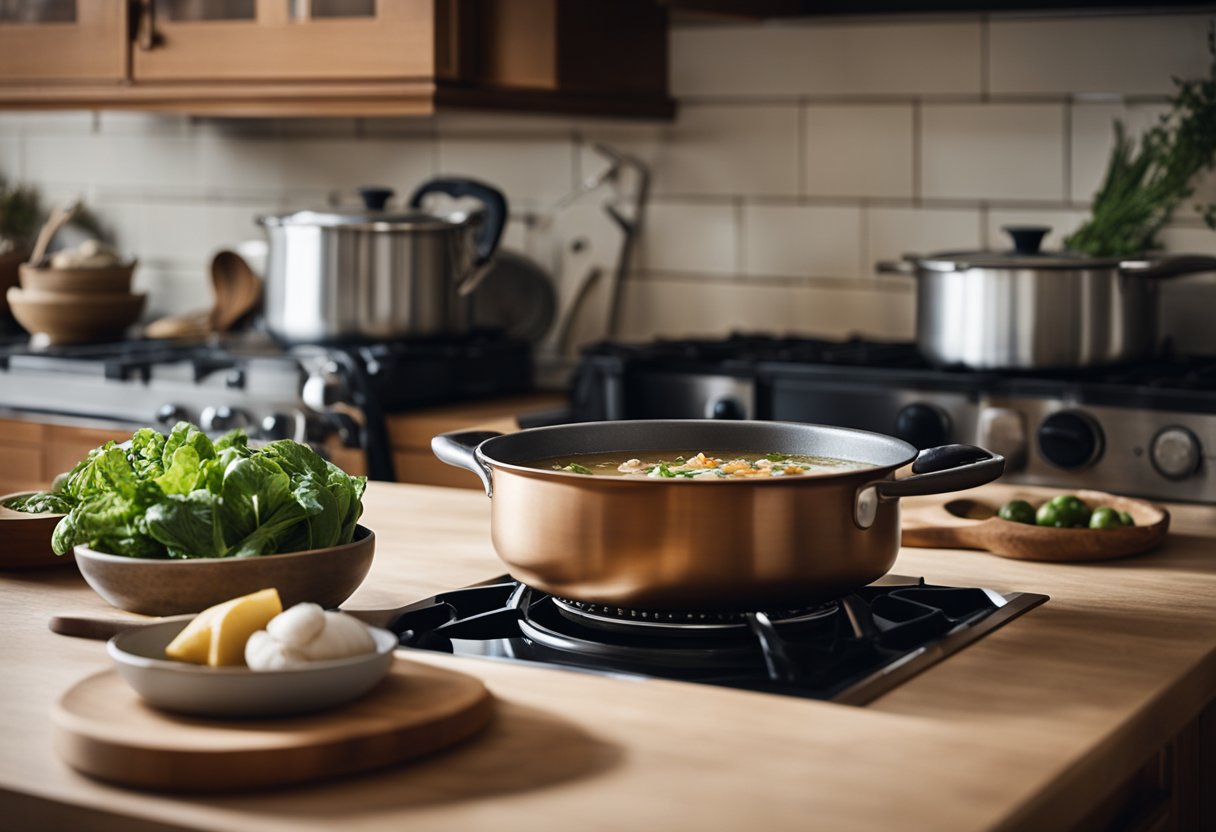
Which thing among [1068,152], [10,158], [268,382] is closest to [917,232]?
[1068,152]

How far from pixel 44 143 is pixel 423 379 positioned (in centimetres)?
156

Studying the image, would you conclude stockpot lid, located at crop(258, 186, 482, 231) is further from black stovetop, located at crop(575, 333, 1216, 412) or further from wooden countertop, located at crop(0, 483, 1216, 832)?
wooden countertop, located at crop(0, 483, 1216, 832)

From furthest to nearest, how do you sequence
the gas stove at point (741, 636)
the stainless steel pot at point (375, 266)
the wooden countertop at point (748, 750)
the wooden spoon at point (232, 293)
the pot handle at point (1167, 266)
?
the wooden spoon at point (232, 293) → the stainless steel pot at point (375, 266) → the pot handle at point (1167, 266) → the gas stove at point (741, 636) → the wooden countertop at point (748, 750)

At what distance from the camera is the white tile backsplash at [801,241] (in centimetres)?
290

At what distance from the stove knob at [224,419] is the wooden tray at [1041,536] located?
4.83 feet

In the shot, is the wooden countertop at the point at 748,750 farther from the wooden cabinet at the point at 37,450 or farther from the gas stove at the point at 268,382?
the wooden cabinet at the point at 37,450

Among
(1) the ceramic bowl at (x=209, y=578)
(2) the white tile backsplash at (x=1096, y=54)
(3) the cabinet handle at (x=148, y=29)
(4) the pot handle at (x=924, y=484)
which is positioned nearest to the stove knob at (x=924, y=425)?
(2) the white tile backsplash at (x=1096, y=54)

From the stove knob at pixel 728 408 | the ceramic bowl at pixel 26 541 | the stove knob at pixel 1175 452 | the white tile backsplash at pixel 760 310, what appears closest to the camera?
the ceramic bowl at pixel 26 541

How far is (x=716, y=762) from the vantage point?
855 mm

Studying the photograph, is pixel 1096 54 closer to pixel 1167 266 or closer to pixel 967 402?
pixel 1167 266

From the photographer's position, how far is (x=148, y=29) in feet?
9.80

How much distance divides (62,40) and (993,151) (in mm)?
1766

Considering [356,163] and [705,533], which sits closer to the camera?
[705,533]

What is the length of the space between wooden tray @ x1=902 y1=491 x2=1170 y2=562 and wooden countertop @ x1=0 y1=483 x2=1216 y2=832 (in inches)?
6.7
